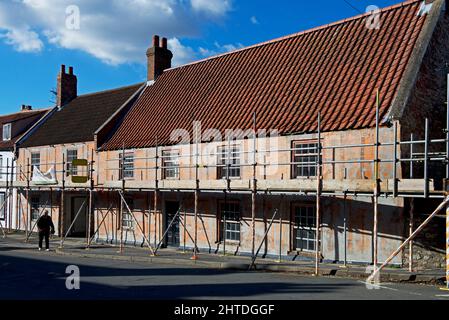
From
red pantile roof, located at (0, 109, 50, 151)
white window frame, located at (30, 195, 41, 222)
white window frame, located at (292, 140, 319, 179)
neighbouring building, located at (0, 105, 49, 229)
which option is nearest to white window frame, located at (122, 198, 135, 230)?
white window frame, located at (30, 195, 41, 222)

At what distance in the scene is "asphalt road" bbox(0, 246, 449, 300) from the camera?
10.8 m

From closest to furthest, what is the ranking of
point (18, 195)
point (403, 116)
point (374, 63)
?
1. point (403, 116)
2. point (374, 63)
3. point (18, 195)

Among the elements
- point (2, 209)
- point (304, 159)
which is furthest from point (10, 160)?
point (304, 159)

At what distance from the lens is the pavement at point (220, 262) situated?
12.7m

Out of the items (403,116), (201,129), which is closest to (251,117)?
(201,129)

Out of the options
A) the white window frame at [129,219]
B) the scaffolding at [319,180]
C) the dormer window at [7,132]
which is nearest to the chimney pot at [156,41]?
the scaffolding at [319,180]

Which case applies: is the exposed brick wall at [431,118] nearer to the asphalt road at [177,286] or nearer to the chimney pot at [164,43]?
the asphalt road at [177,286]

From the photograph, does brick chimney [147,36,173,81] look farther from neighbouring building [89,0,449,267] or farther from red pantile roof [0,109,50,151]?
red pantile roof [0,109,50,151]

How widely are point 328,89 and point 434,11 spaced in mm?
4131

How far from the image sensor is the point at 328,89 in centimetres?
1714

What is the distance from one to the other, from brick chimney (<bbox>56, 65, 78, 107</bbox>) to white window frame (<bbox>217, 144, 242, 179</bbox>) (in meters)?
17.4

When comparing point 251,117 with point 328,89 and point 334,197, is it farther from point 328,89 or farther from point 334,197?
point 334,197

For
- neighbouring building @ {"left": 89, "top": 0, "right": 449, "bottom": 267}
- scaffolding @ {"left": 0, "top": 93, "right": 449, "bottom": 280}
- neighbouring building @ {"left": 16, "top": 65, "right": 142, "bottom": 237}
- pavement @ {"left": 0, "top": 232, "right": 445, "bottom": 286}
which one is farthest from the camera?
neighbouring building @ {"left": 16, "top": 65, "right": 142, "bottom": 237}

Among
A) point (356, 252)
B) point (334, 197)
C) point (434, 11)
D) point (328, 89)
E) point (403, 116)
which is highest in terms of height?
point (434, 11)
